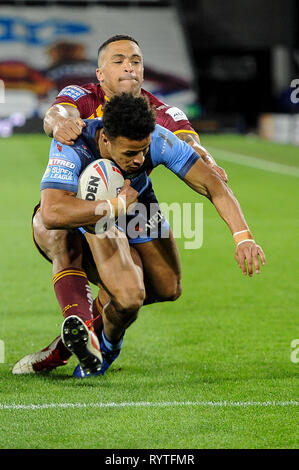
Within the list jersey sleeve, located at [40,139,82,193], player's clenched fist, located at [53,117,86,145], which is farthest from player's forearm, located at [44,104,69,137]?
jersey sleeve, located at [40,139,82,193]

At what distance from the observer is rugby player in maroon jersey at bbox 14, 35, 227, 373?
227 inches

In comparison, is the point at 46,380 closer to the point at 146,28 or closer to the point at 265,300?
the point at 265,300

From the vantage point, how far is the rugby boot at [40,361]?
5766mm

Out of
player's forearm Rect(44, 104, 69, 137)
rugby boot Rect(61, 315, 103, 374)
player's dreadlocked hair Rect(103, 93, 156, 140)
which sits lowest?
rugby boot Rect(61, 315, 103, 374)

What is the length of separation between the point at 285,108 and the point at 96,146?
3347 centimetres

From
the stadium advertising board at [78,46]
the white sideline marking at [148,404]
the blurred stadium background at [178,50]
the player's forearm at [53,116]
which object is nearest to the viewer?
the white sideline marking at [148,404]

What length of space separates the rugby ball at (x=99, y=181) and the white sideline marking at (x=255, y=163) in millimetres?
15118

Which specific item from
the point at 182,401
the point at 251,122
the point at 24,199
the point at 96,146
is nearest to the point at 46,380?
the point at 182,401

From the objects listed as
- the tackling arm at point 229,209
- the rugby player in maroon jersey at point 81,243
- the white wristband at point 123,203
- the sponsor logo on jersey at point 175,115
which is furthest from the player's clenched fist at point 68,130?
the sponsor logo on jersey at point 175,115

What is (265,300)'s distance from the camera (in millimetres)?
8211

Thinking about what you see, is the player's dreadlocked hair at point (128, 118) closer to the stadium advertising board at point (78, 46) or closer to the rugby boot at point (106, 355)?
the rugby boot at point (106, 355)

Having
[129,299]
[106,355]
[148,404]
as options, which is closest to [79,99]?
[129,299]

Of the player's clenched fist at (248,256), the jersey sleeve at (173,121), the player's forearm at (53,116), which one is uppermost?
the player's forearm at (53,116)

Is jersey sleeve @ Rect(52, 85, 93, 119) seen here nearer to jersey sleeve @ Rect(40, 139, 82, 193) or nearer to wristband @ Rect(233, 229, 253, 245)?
jersey sleeve @ Rect(40, 139, 82, 193)
